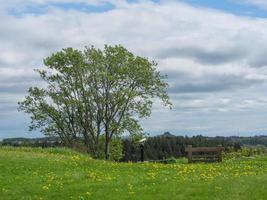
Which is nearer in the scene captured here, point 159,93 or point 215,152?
point 215,152

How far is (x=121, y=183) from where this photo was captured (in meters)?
19.2

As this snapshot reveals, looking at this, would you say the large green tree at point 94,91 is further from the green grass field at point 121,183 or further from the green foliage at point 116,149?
the green grass field at point 121,183

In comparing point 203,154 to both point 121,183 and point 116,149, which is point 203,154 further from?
point 121,183

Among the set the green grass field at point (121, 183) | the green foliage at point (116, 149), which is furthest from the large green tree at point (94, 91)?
the green grass field at point (121, 183)

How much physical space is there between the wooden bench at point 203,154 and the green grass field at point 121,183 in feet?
40.6

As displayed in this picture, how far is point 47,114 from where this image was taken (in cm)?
5141

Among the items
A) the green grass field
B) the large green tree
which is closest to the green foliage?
the large green tree

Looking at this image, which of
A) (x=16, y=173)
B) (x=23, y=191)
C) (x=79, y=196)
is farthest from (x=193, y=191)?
(x=16, y=173)

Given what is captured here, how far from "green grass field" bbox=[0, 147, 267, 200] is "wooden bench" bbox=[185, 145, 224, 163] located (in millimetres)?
12380

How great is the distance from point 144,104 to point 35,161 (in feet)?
84.1

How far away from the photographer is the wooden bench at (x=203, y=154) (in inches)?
1478

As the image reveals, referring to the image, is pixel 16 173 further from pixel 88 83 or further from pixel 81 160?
pixel 88 83

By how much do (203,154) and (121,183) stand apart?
1961 cm

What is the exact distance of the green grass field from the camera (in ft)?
55.9
